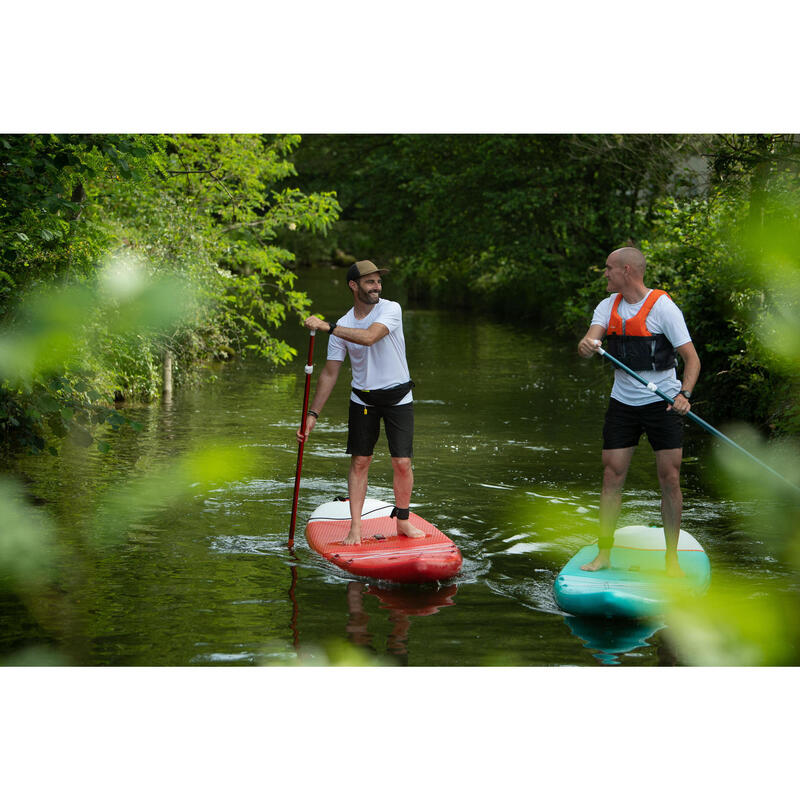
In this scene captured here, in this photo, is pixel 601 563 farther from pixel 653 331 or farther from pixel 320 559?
pixel 320 559

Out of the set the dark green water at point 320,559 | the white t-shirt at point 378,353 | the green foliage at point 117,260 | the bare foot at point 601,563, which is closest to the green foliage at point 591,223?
the dark green water at point 320,559

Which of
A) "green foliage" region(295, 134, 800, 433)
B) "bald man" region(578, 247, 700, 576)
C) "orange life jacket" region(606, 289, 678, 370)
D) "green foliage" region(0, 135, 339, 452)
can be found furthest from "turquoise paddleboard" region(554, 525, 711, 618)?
"green foliage" region(295, 134, 800, 433)

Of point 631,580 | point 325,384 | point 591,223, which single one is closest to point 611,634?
point 631,580

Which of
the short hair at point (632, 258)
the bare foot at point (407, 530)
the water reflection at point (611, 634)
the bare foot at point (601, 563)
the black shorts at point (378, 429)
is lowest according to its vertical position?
the water reflection at point (611, 634)

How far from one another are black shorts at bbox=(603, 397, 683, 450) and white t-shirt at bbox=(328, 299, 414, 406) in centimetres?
113

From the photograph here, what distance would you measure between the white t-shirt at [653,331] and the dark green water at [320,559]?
3.45ft

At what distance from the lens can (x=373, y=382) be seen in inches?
227

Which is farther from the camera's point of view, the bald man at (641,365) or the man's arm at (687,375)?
the bald man at (641,365)

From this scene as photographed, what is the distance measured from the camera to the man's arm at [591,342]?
472cm

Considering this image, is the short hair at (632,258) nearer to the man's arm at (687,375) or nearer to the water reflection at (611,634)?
the man's arm at (687,375)

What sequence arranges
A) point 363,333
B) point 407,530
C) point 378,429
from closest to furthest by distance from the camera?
point 363,333
point 378,429
point 407,530

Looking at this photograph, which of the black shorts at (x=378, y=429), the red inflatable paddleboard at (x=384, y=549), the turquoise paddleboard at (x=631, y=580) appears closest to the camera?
the turquoise paddleboard at (x=631, y=580)

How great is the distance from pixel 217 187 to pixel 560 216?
8753 mm

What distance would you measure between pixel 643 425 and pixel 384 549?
157cm
